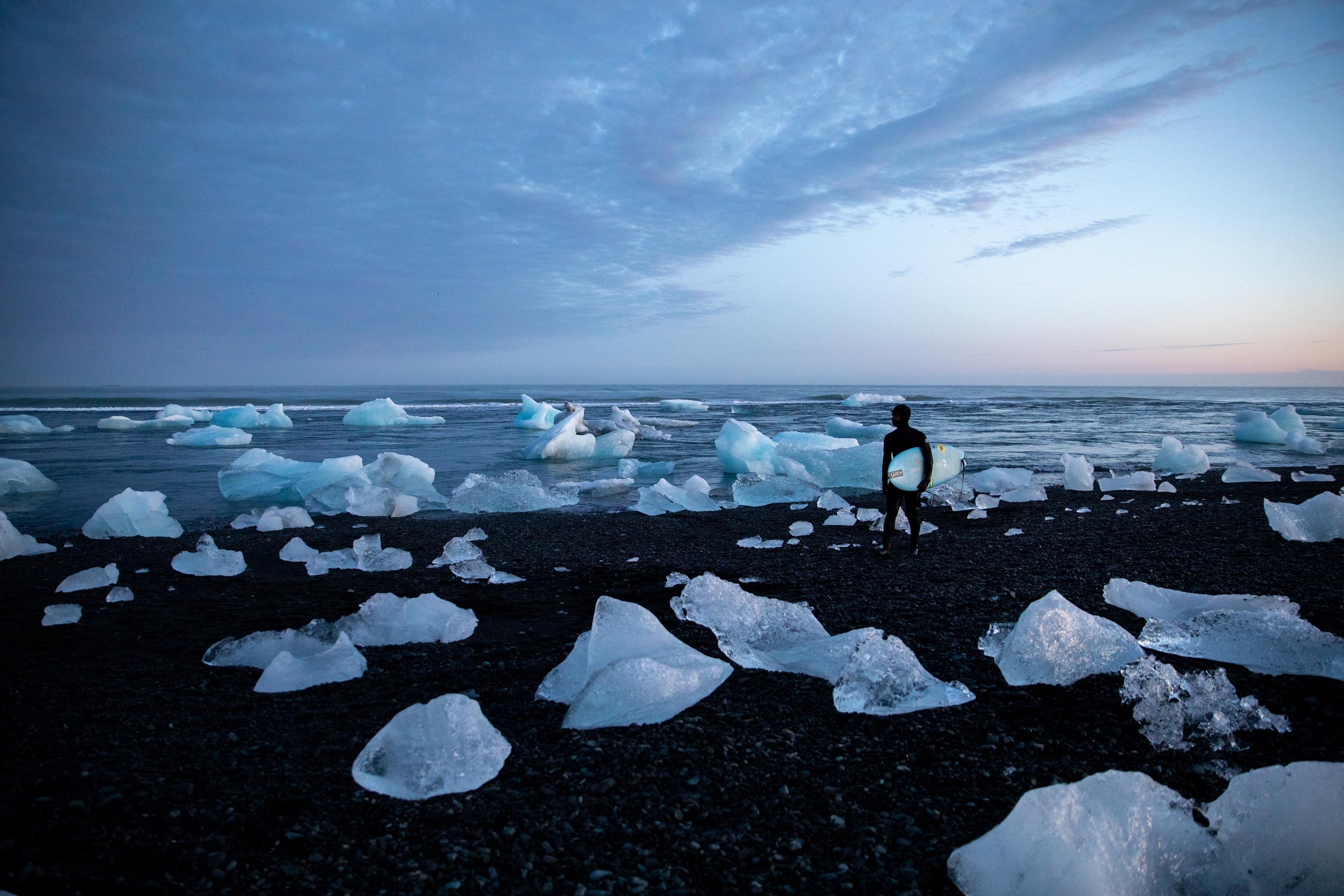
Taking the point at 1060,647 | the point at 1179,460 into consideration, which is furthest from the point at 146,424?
the point at 1179,460

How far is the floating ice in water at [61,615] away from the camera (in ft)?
13.1

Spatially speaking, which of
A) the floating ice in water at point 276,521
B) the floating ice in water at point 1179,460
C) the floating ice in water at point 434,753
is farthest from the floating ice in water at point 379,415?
the floating ice in water at point 434,753

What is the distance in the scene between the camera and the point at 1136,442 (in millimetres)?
15586

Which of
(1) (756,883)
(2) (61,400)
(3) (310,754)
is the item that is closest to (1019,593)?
(1) (756,883)

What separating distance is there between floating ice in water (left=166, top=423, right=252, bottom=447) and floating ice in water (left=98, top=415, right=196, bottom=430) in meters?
5.95

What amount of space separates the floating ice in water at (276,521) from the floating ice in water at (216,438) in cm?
975

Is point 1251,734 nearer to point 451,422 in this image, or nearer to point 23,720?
point 23,720

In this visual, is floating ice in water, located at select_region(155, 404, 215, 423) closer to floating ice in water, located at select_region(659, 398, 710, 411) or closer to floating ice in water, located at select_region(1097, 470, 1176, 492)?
floating ice in water, located at select_region(659, 398, 710, 411)

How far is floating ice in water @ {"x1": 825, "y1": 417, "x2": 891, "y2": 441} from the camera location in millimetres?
15727

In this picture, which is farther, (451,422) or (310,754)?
(451,422)

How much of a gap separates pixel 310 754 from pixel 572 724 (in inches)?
36.1

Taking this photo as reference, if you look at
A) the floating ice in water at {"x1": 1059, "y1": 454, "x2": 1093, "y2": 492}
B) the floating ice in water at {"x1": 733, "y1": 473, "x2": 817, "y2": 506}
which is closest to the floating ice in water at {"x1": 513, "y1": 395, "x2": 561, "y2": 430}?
the floating ice in water at {"x1": 733, "y1": 473, "x2": 817, "y2": 506}

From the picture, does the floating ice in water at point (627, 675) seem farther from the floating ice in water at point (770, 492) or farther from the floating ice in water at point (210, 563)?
the floating ice in water at point (770, 492)

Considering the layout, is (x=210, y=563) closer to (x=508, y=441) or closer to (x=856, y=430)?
(x=508, y=441)
